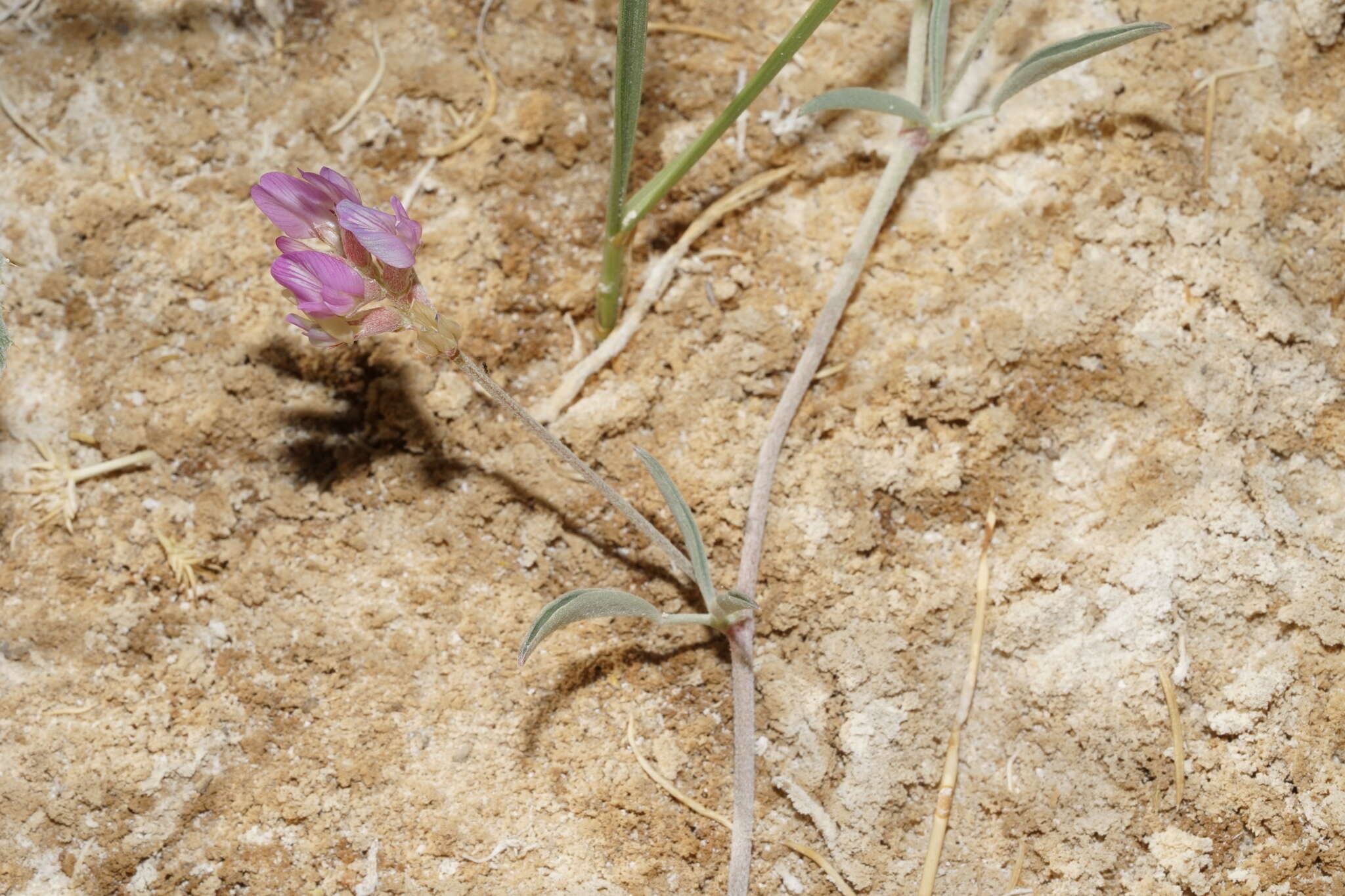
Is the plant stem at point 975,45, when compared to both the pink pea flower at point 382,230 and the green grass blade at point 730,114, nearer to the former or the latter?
the green grass blade at point 730,114

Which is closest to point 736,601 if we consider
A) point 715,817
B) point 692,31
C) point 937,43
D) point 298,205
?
point 715,817

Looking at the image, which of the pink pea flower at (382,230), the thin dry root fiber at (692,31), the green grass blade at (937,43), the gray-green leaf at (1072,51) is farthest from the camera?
the thin dry root fiber at (692,31)

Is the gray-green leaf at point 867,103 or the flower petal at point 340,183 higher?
the gray-green leaf at point 867,103

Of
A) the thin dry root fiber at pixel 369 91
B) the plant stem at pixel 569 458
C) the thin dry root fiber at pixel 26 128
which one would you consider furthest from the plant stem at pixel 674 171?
the thin dry root fiber at pixel 26 128

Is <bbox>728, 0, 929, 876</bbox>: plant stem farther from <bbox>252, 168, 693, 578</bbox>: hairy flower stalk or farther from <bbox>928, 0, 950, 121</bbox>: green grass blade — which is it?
<bbox>252, 168, 693, 578</bbox>: hairy flower stalk

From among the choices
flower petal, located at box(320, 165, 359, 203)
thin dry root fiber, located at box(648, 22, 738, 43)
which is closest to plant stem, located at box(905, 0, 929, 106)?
thin dry root fiber, located at box(648, 22, 738, 43)

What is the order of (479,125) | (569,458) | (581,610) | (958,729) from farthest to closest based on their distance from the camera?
(479,125), (958,729), (569,458), (581,610)

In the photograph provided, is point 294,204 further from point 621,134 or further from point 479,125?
point 479,125
